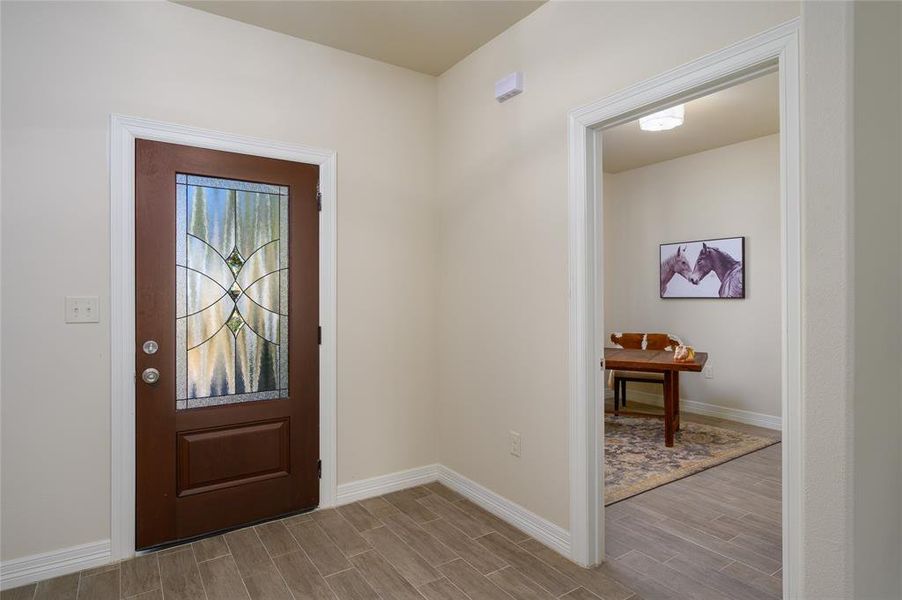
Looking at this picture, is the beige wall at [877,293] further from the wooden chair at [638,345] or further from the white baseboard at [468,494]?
the wooden chair at [638,345]

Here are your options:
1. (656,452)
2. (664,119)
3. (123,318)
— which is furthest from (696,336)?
(123,318)

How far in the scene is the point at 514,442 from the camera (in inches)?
110

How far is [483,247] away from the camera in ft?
10.00

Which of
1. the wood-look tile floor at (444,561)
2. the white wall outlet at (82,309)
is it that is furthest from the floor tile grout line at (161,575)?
the white wall outlet at (82,309)

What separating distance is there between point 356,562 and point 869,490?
2058 mm

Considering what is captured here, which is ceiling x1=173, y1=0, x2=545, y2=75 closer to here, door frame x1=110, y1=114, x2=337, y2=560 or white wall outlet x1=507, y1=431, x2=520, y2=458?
door frame x1=110, y1=114, x2=337, y2=560

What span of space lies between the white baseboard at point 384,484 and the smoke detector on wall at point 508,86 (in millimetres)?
2365

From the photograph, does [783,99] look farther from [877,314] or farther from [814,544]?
[814,544]

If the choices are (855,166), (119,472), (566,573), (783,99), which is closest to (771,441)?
(566,573)

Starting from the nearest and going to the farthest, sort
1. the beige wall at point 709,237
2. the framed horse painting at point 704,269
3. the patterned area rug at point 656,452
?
the patterned area rug at point 656,452, the beige wall at point 709,237, the framed horse painting at point 704,269

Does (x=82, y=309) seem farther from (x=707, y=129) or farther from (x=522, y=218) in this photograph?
(x=707, y=129)

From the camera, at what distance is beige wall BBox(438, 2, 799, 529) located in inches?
86.4

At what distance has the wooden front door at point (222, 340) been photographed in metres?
2.48

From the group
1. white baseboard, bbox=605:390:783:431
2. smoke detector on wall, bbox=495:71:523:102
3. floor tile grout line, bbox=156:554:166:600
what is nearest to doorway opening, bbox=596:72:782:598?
white baseboard, bbox=605:390:783:431
